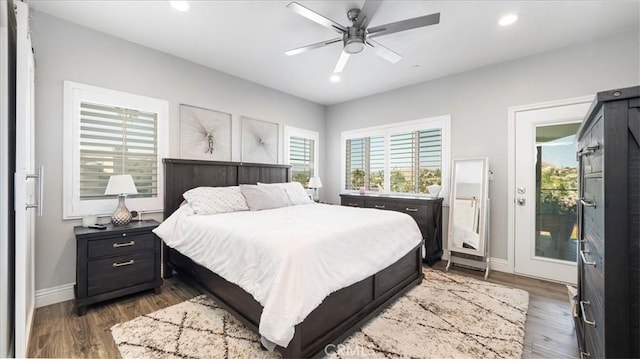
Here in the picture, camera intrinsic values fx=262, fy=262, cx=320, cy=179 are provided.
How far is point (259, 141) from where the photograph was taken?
443cm

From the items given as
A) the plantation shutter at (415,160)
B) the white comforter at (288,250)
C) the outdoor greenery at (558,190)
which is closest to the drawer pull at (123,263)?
the white comforter at (288,250)

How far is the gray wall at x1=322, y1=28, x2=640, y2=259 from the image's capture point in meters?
2.91

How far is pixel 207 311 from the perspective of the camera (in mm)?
2420

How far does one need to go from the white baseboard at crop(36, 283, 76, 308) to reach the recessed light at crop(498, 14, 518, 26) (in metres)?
5.12

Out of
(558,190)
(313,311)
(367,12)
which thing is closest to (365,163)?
(558,190)

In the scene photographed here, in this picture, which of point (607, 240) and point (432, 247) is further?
point (432, 247)

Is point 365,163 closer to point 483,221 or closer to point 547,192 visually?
point 483,221

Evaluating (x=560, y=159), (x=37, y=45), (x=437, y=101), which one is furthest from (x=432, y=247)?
(x=37, y=45)

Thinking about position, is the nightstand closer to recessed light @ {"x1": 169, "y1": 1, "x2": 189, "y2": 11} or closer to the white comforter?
the white comforter

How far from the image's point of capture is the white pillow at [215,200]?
9.72 feet

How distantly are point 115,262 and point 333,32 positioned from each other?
3.24 m

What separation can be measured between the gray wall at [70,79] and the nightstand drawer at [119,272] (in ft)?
1.76

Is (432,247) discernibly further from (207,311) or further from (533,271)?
(207,311)

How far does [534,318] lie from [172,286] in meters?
3.69
